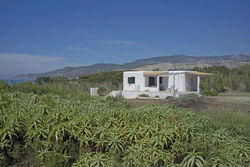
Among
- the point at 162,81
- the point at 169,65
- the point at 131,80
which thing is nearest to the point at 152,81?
the point at 162,81

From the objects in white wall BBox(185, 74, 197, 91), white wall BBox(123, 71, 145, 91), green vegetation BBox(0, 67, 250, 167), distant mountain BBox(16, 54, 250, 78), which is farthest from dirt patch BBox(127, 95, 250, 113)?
distant mountain BBox(16, 54, 250, 78)

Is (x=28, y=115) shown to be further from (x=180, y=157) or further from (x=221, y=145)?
(x=221, y=145)

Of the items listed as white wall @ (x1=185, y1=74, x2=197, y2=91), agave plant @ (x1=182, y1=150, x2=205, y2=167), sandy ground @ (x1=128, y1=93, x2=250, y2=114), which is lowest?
sandy ground @ (x1=128, y1=93, x2=250, y2=114)

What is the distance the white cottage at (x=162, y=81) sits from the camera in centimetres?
1956

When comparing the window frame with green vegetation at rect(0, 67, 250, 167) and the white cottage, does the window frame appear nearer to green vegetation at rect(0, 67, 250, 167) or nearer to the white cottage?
the white cottage

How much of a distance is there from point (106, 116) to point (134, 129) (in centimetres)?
94

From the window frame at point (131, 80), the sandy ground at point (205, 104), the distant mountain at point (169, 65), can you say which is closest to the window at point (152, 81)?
the window frame at point (131, 80)

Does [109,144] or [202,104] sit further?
[202,104]

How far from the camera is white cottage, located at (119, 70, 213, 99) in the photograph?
19.6 meters

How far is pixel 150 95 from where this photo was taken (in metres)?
→ 17.3

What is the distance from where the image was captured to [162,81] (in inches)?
853

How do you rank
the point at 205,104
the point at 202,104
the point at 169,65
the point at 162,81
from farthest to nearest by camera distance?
the point at 169,65 → the point at 162,81 → the point at 205,104 → the point at 202,104

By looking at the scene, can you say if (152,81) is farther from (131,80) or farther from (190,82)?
(190,82)

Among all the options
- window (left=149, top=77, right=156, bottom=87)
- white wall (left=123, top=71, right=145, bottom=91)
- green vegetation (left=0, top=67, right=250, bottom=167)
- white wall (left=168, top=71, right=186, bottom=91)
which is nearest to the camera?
green vegetation (left=0, top=67, right=250, bottom=167)
